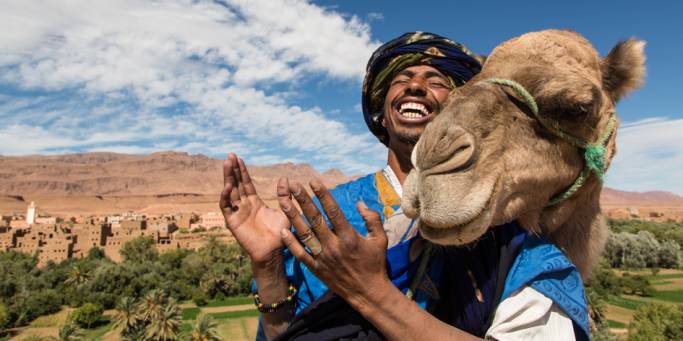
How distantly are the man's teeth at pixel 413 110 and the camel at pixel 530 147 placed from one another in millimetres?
624

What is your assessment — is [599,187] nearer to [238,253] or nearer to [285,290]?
[285,290]

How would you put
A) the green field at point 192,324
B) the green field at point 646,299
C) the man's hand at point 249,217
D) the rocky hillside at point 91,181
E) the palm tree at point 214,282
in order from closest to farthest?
the man's hand at point 249,217, the green field at point 646,299, the green field at point 192,324, the palm tree at point 214,282, the rocky hillside at point 91,181

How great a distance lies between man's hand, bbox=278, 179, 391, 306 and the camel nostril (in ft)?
0.93

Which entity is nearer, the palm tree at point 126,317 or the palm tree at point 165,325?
the palm tree at point 165,325

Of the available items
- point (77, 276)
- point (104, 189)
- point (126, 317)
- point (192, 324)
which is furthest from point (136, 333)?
point (104, 189)

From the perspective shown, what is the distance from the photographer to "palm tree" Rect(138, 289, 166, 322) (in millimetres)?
31844

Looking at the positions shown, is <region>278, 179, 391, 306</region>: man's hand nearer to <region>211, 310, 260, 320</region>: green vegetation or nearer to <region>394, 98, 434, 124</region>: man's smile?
<region>394, 98, 434, 124</region>: man's smile

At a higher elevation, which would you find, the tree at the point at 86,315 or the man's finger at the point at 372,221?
the man's finger at the point at 372,221

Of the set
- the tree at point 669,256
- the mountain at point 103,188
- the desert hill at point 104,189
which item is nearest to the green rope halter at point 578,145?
the tree at point 669,256

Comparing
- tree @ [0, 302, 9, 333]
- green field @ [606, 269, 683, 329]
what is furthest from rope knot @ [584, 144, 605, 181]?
tree @ [0, 302, 9, 333]

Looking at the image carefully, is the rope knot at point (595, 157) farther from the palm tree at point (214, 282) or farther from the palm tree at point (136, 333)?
the palm tree at point (214, 282)

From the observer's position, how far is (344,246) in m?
Result: 1.64

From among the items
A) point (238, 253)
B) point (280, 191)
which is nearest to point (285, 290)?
point (280, 191)

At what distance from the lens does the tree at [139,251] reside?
5419 centimetres
